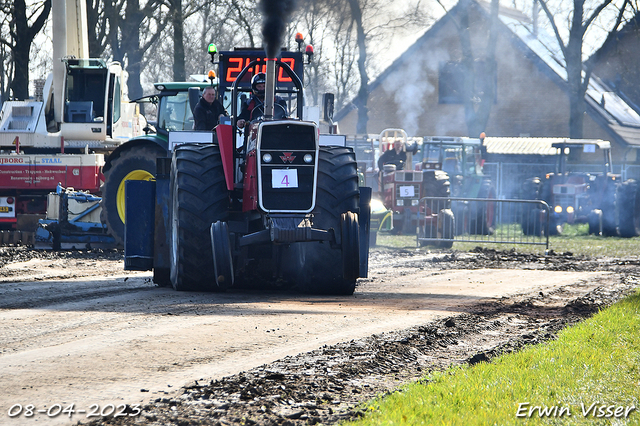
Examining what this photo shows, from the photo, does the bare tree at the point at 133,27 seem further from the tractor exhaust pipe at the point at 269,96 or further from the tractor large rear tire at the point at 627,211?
the tractor exhaust pipe at the point at 269,96

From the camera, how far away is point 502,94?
4419 cm

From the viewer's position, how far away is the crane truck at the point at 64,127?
53.8 feet

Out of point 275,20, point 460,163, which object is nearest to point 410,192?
point 460,163

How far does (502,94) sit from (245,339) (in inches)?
1591

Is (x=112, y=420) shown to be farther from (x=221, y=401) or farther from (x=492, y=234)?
(x=492, y=234)

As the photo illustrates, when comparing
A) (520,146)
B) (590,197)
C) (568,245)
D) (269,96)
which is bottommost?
(568,245)

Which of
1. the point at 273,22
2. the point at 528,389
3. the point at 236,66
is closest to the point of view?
the point at 528,389

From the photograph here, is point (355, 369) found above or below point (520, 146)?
below

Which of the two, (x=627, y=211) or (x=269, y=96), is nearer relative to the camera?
(x=269, y=96)

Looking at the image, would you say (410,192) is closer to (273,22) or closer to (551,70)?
(273,22)

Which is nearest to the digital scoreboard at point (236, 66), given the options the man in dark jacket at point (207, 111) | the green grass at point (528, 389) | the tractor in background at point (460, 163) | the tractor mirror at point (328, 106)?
the tractor mirror at point (328, 106)

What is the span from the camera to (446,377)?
492cm

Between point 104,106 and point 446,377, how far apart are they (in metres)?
14.8

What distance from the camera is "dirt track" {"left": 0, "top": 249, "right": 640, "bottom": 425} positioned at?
169 inches
